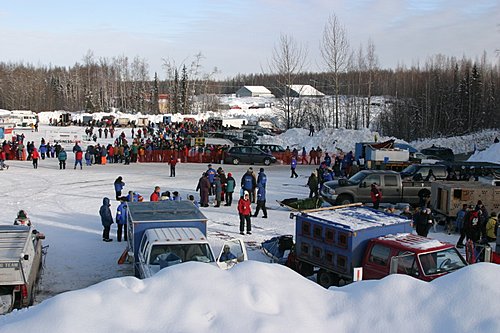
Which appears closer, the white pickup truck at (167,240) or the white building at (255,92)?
the white pickup truck at (167,240)

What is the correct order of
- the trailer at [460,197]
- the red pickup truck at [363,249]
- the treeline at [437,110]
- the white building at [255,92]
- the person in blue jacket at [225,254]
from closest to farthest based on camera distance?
the red pickup truck at [363,249], the person in blue jacket at [225,254], the trailer at [460,197], the treeline at [437,110], the white building at [255,92]

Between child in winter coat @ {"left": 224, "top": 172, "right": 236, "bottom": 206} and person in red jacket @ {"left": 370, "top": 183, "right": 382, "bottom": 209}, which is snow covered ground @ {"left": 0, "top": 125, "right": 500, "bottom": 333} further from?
child in winter coat @ {"left": 224, "top": 172, "right": 236, "bottom": 206}

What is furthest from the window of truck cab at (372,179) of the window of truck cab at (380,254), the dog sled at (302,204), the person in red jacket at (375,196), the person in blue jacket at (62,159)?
the person in blue jacket at (62,159)

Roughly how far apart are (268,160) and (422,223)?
65.3 feet

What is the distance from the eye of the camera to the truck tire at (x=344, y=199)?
20812 millimetres

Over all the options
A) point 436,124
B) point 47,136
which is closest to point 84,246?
point 47,136

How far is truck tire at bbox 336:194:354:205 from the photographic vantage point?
20.8 metres

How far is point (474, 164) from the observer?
25.3 m

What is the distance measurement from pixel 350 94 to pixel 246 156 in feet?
159

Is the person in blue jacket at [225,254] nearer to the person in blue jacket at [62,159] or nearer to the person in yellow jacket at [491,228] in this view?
the person in yellow jacket at [491,228]

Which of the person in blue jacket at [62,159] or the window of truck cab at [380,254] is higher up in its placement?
the person in blue jacket at [62,159]

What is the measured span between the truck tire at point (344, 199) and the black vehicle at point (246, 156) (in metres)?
14.2

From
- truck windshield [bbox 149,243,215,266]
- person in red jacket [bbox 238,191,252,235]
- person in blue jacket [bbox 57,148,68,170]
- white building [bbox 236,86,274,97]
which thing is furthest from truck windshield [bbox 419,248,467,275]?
white building [bbox 236,86,274,97]

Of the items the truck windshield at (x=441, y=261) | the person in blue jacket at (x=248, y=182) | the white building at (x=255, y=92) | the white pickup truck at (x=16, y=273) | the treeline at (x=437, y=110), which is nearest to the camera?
the white pickup truck at (x=16, y=273)
